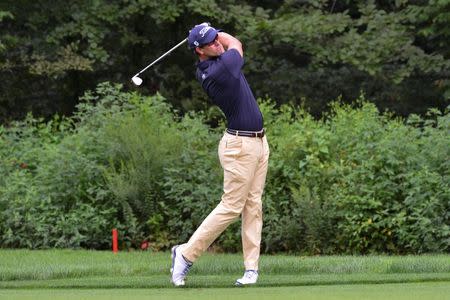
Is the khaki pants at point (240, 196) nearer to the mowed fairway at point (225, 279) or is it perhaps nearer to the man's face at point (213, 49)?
the mowed fairway at point (225, 279)

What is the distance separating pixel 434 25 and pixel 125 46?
695cm

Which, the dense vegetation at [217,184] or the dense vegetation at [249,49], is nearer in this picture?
the dense vegetation at [217,184]

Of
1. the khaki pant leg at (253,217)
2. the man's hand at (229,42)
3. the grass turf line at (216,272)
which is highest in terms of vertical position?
the man's hand at (229,42)

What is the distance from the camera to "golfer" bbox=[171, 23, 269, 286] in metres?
8.98

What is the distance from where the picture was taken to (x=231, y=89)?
29.5ft

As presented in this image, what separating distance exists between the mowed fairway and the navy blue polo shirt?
1.32 m

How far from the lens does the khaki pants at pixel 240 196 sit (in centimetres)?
907

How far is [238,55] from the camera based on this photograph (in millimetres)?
9000

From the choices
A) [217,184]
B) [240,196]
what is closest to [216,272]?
[240,196]

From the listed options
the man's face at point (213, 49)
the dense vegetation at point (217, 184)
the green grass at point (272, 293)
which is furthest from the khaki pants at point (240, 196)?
the dense vegetation at point (217, 184)

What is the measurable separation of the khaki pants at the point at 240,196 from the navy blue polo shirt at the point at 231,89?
14cm

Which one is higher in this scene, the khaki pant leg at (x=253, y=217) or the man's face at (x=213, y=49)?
the man's face at (x=213, y=49)

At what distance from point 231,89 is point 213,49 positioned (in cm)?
40

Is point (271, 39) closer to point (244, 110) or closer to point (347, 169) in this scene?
point (347, 169)
